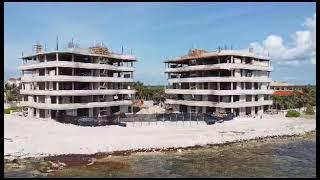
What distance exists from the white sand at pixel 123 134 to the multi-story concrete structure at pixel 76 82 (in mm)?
4959

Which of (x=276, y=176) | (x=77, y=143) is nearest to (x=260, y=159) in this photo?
(x=276, y=176)

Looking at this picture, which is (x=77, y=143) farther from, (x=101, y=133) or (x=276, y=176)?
(x=276, y=176)

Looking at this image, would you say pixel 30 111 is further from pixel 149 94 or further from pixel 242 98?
pixel 149 94

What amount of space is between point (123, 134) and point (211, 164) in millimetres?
16050

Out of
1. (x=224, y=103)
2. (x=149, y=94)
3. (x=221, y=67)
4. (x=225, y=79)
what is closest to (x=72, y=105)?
(x=224, y=103)

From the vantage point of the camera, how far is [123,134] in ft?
189

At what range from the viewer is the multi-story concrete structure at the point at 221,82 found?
261 feet

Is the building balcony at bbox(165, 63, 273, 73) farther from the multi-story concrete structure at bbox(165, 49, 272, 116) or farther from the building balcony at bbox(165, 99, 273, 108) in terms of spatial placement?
the building balcony at bbox(165, 99, 273, 108)

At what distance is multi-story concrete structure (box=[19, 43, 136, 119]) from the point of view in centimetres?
7125

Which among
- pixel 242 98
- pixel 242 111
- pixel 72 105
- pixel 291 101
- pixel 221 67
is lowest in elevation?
pixel 242 111

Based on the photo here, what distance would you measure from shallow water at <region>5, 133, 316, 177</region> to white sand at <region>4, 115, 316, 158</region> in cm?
343

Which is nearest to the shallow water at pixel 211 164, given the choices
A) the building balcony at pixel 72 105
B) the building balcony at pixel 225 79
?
the building balcony at pixel 225 79

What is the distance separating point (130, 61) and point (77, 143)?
38.8 metres

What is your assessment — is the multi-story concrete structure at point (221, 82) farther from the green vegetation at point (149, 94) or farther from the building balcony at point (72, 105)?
the green vegetation at point (149, 94)
